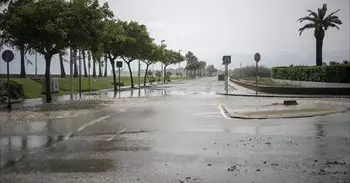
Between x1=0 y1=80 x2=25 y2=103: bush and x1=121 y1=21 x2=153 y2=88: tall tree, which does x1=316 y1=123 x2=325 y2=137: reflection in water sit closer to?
x1=0 y1=80 x2=25 y2=103: bush

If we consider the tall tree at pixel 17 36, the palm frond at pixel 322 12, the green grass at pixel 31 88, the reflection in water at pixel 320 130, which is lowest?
the reflection in water at pixel 320 130

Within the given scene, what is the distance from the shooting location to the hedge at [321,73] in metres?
37.7

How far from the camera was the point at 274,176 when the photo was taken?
7902mm

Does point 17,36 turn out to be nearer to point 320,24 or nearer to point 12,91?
point 12,91

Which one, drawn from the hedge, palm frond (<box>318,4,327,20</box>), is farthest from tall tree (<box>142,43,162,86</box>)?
palm frond (<box>318,4,327,20</box>)

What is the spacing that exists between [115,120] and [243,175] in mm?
10197

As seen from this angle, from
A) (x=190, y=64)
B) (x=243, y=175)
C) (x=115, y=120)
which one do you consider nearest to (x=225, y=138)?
(x=243, y=175)

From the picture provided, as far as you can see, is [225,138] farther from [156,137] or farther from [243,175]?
[243,175]

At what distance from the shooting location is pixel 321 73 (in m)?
41.0

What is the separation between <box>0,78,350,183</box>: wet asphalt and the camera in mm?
7996

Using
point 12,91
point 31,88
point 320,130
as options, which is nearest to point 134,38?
point 31,88

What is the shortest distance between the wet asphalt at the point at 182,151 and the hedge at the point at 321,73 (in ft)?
71.7

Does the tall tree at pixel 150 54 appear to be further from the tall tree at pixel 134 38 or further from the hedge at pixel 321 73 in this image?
the hedge at pixel 321 73

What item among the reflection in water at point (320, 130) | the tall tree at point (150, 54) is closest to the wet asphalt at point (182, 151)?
the reflection in water at point (320, 130)
